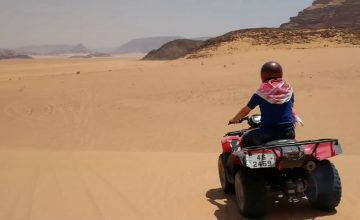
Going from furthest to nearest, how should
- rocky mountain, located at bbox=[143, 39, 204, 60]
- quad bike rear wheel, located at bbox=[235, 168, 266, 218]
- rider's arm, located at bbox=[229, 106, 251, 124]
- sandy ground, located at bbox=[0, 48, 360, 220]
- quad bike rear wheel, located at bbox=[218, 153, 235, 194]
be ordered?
rocky mountain, located at bbox=[143, 39, 204, 60]
quad bike rear wheel, located at bbox=[218, 153, 235, 194]
sandy ground, located at bbox=[0, 48, 360, 220]
rider's arm, located at bbox=[229, 106, 251, 124]
quad bike rear wheel, located at bbox=[235, 168, 266, 218]

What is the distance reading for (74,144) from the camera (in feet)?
37.3

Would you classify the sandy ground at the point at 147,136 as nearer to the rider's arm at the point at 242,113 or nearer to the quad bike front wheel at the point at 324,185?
the quad bike front wheel at the point at 324,185

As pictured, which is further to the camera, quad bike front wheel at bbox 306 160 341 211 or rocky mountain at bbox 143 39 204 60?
rocky mountain at bbox 143 39 204 60

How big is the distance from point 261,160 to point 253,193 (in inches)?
16.6

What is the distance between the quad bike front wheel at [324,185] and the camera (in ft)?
15.9

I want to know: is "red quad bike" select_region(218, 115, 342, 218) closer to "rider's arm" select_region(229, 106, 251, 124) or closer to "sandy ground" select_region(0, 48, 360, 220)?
"sandy ground" select_region(0, 48, 360, 220)

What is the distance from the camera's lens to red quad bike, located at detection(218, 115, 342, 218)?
462 cm

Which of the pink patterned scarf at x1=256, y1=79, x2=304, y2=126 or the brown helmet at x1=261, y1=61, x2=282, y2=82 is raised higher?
the brown helmet at x1=261, y1=61, x2=282, y2=82

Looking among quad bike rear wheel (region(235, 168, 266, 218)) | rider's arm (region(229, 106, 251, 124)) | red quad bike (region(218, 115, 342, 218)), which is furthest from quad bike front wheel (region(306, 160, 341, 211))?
rider's arm (region(229, 106, 251, 124))

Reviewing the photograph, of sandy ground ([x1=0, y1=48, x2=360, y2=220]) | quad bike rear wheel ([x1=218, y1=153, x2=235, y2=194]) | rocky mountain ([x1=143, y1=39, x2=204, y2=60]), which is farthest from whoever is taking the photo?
rocky mountain ([x1=143, y1=39, x2=204, y2=60])

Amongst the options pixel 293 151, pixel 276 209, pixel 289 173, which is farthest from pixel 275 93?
pixel 276 209

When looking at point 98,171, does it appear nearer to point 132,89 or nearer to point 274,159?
point 274,159

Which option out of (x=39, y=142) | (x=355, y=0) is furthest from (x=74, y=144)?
(x=355, y=0)

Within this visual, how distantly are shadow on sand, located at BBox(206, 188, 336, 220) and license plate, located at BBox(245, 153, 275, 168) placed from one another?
73cm
